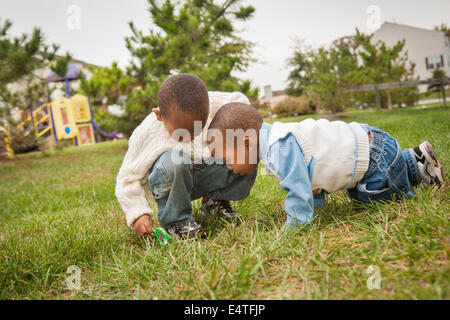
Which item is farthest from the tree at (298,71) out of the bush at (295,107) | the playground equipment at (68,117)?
the playground equipment at (68,117)

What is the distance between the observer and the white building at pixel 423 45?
19594mm

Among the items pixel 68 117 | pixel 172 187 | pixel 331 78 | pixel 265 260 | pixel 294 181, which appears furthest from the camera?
pixel 68 117

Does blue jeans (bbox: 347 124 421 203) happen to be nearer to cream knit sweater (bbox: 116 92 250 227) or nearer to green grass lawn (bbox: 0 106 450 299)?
green grass lawn (bbox: 0 106 450 299)

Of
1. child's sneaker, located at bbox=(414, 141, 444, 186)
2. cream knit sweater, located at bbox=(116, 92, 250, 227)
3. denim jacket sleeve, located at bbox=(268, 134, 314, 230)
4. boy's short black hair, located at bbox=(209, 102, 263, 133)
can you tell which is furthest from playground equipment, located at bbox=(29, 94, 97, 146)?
child's sneaker, located at bbox=(414, 141, 444, 186)

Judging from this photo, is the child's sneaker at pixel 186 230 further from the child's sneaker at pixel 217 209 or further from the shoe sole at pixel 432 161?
the shoe sole at pixel 432 161

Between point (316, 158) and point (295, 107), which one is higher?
point (295, 107)

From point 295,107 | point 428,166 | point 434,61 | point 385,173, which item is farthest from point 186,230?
point 434,61

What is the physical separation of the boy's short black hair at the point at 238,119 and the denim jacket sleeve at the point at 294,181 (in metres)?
0.20

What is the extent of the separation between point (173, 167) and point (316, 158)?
0.72m

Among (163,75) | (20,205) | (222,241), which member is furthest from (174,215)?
(163,75)

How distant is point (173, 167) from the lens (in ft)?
5.56

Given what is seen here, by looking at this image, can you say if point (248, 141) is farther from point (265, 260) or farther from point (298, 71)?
point (298, 71)

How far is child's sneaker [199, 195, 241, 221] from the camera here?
199cm
